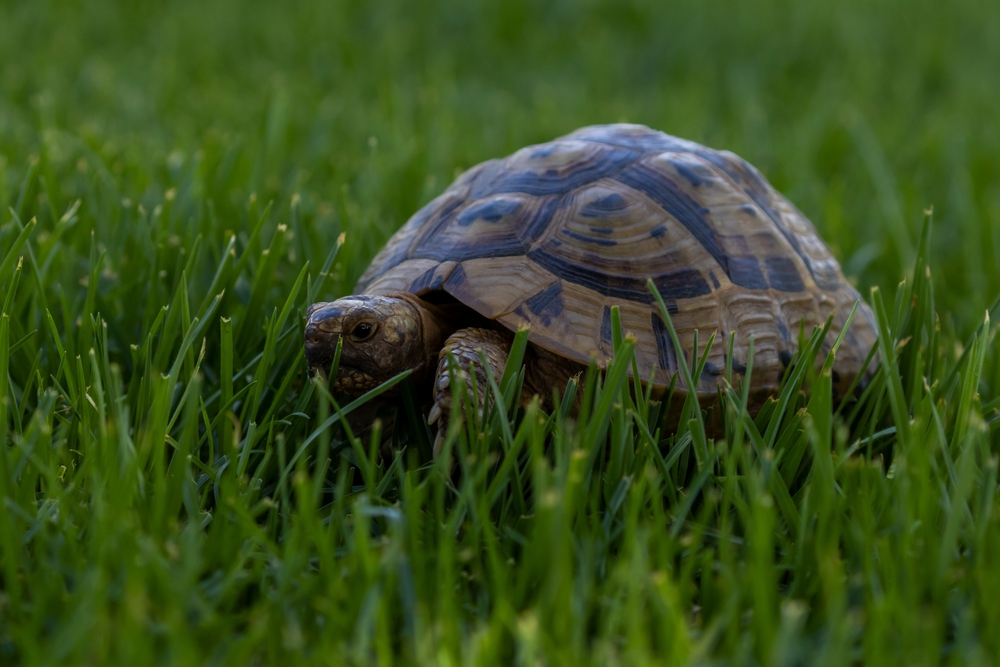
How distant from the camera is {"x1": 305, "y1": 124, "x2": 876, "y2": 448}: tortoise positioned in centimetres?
192

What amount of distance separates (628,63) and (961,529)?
16.3ft

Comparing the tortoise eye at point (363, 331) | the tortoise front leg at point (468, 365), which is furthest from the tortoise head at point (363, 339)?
the tortoise front leg at point (468, 365)

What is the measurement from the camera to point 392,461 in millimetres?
1934

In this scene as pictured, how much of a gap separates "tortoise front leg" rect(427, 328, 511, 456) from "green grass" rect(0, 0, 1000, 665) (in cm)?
6

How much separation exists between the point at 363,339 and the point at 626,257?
63cm

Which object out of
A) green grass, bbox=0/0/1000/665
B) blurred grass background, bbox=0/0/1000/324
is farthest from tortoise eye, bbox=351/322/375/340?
blurred grass background, bbox=0/0/1000/324

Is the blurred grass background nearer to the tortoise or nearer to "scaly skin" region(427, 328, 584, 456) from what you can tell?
the tortoise

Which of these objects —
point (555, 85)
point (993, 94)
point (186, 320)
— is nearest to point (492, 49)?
point (555, 85)

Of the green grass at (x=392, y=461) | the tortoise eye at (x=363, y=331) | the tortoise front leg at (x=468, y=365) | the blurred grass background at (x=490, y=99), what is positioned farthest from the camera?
the blurred grass background at (x=490, y=99)

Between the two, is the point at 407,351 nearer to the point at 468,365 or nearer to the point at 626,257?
the point at 468,365

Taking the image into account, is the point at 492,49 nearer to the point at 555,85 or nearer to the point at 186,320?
the point at 555,85

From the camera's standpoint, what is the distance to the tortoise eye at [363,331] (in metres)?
1.88

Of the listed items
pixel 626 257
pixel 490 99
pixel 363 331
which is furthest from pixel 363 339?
pixel 490 99

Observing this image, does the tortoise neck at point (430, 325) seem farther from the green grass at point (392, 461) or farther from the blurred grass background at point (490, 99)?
the blurred grass background at point (490, 99)
